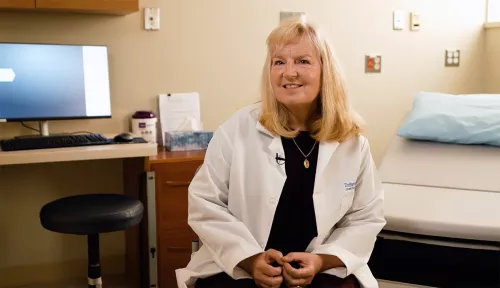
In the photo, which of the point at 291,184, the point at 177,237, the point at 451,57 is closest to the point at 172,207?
the point at 177,237

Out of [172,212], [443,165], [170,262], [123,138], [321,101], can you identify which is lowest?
[170,262]

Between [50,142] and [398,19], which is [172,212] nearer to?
[50,142]

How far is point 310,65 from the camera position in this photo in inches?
65.1

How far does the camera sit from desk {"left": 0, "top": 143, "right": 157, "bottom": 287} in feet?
7.50

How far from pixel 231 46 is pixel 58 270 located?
4.74 ft

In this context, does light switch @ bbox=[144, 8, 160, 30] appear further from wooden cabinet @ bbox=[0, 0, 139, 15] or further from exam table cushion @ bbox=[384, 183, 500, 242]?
exam table cushion @ bbox=[384, 183, 500, 242]

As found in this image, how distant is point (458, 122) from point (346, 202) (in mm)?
1172

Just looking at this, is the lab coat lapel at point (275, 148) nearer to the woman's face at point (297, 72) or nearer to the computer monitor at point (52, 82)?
the woman's face at point (297, 72)

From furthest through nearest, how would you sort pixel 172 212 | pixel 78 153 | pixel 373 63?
pixel 373 63, pixel 172 212, pixel 78 153

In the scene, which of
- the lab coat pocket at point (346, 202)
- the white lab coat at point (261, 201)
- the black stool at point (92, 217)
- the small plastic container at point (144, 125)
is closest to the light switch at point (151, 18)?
the small plastic container at point (144, 125)

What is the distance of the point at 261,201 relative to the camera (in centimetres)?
161

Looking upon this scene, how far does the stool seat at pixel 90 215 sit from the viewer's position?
208cm

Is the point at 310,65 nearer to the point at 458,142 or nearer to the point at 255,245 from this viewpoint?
the point at 255,245

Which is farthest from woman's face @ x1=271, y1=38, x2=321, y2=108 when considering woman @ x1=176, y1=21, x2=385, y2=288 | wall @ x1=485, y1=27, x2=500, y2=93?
wall @ x1=485, y1=27, x2=500, y2=93
